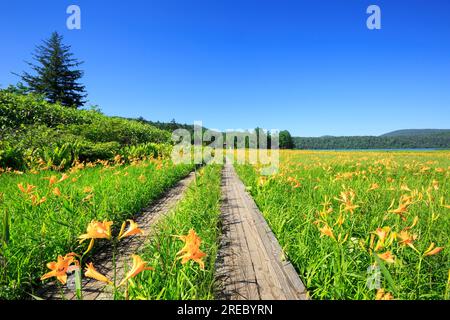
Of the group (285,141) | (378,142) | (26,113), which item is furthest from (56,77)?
(378,142)

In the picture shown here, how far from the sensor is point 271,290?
1.52m

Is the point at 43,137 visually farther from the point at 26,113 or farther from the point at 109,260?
the point at 109,260

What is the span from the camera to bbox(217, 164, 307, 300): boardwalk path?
4.92ft

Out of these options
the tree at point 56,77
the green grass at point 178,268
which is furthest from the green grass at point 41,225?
the tree at point 56,77

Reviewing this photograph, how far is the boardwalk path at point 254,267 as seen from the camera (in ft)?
4.92

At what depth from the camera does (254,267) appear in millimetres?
1812

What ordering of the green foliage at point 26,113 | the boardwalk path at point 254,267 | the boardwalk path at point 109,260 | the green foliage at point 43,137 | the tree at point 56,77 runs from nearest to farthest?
1. the boardwalk path at point 254,267
2. the boardwalk path at point 109,260
3. the green foliage at point 43,137
4. the green foliage at point 26,113
5. the tree at point 56,77

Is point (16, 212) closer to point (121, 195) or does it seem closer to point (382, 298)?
point (121, 195)

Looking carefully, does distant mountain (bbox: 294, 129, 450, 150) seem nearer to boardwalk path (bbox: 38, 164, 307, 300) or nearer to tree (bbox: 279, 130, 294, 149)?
tree (bbox: 279, 130, 294, 149)

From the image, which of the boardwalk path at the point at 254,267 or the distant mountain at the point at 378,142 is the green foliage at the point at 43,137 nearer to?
the boardwalk path at the point at 254,267

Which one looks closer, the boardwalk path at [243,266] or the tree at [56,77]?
the boardwalk path at [243,266]

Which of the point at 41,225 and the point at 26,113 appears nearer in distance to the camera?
the point at 41,225

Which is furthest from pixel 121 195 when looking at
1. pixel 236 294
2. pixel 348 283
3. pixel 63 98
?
pixel 63 98

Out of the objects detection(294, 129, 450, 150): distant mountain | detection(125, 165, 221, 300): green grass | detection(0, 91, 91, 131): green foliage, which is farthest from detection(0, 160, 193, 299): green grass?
detection(294, 129, 450, 150): distant mountain
